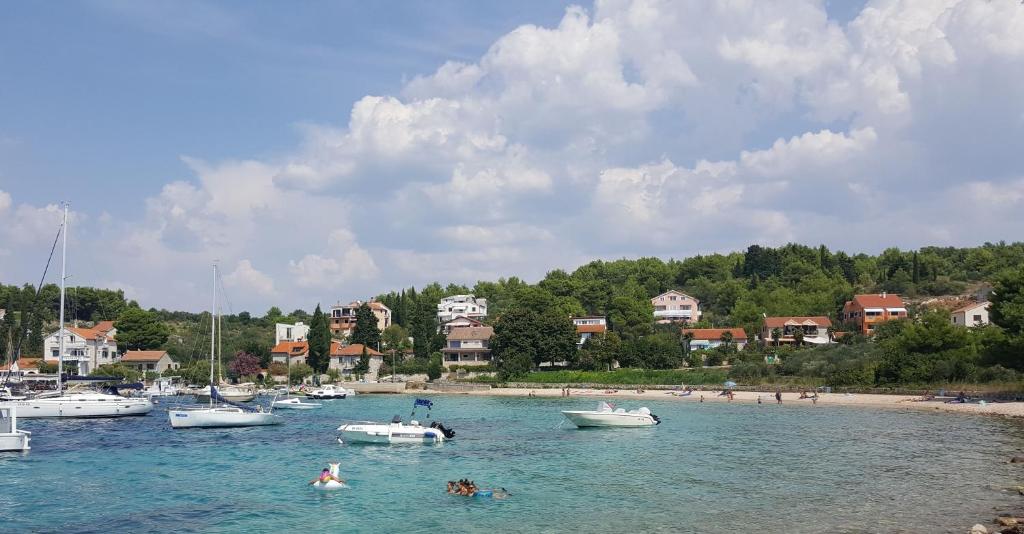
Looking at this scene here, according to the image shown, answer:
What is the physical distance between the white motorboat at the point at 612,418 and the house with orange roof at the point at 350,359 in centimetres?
7524

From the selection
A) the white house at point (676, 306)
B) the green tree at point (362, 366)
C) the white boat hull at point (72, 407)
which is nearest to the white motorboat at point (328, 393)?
the green tree at point (362, 366)

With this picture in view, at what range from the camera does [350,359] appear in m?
130

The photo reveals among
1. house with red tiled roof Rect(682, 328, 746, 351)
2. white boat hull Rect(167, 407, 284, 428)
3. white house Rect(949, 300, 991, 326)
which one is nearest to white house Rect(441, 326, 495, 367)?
house with red tiled roof Rect(682, 328, 746, 351)

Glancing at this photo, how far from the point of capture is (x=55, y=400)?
2525 inches

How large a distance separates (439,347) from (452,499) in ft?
338

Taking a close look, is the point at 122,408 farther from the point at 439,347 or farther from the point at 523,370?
the point at 439,347

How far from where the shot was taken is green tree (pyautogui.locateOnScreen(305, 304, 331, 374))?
125 m

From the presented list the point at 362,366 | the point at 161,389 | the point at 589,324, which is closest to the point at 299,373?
the point at 362,366

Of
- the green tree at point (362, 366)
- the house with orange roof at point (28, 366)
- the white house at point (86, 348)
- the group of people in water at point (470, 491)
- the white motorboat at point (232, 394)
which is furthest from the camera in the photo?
the white house at point (86, 348)

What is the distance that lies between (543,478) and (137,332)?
123 m

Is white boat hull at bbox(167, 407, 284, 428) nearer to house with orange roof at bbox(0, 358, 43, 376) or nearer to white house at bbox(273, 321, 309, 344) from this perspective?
house with orange roof at bbox(0, 358, 43, 376)

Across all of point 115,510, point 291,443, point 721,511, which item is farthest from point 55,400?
point 721,511

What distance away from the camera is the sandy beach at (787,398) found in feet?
202

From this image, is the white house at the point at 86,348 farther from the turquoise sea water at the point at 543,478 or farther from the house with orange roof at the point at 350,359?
the turquoise sea water at the point at 543,478
